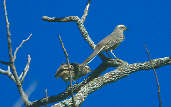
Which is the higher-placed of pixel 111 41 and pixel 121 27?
pixel 121 27

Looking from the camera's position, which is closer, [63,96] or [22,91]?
[22,91]

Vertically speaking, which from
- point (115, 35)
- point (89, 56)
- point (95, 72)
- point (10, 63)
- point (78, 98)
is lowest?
point (78, 98)

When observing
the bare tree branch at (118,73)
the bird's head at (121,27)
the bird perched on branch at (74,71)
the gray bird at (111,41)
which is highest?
the bird's head at (121,27)

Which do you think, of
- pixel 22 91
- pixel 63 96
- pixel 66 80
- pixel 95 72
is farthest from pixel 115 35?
pixel 22 91

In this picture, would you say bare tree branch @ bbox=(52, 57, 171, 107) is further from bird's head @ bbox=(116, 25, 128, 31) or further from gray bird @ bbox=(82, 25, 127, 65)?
bird's head @ bbox=(116, 25, 128, 31)

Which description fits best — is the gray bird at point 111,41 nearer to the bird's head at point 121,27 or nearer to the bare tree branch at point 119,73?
the bird's head at point 121,27

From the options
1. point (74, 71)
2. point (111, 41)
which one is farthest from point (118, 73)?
point (111, 41)

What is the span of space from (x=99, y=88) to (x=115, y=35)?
3.80 m

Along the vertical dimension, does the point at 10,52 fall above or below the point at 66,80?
below

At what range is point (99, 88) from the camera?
4730mm


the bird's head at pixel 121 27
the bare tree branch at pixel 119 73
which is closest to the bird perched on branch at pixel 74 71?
the bare tree branch at pixel 119 73

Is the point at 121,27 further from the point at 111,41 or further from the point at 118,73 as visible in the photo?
the point at 118,73

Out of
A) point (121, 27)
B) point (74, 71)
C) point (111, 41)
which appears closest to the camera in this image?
point (74, 71)

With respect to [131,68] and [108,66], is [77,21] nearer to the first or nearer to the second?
[108,66]
